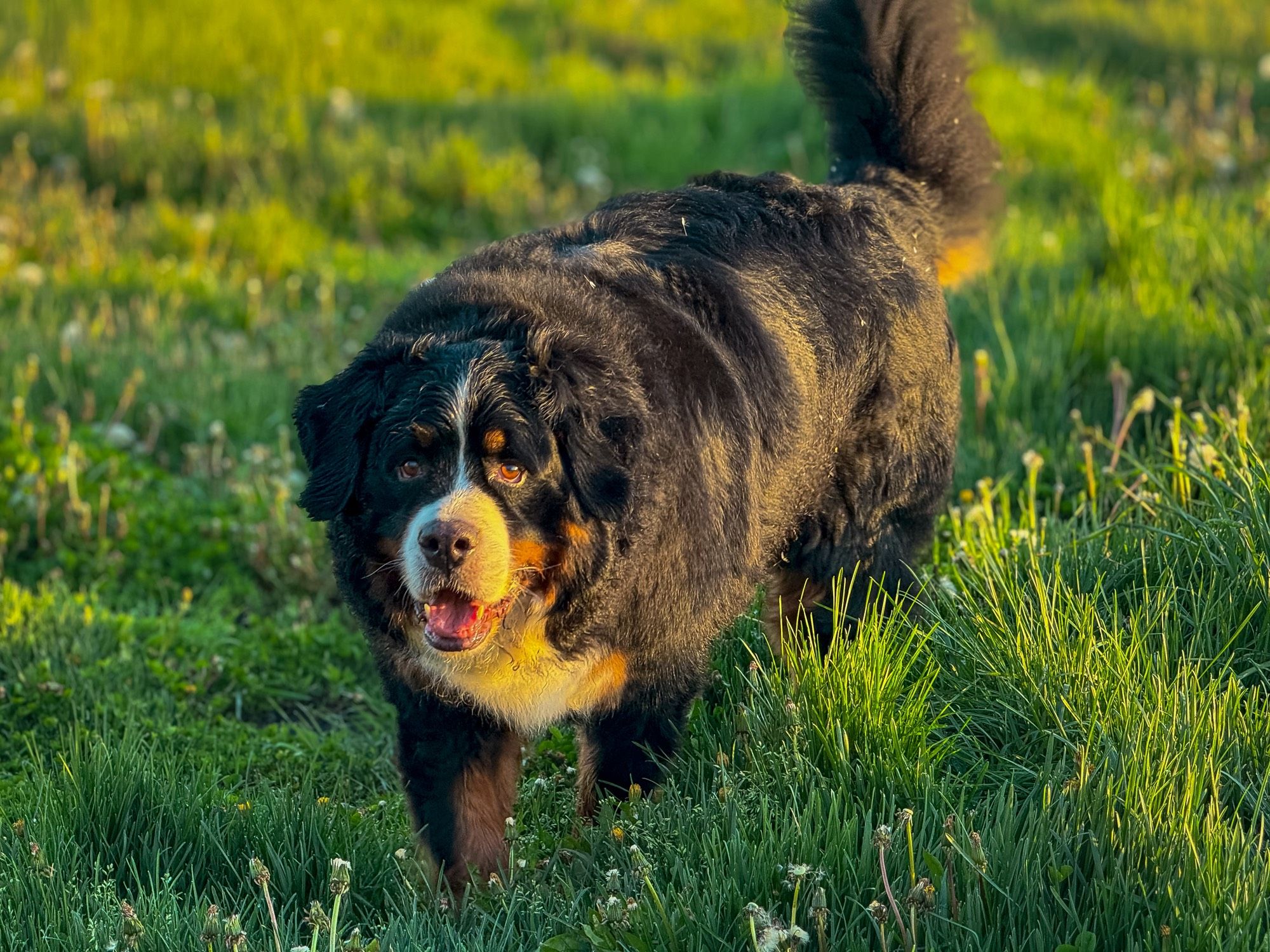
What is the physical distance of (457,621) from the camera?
3.16 metres

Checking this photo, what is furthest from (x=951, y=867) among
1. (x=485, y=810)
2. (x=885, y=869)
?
(x=485, y=810)

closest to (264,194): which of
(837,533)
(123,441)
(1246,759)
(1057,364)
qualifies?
(123,441)

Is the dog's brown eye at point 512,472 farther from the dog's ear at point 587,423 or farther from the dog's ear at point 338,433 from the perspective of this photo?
the dog's ear at point 338,433

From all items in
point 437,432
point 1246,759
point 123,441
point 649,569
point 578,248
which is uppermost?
point 578,248

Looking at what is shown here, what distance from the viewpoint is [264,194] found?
8773 mm

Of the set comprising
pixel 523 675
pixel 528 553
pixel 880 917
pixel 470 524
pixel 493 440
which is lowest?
pixel 880 917

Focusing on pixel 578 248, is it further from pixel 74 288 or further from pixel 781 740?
pixel 74 288

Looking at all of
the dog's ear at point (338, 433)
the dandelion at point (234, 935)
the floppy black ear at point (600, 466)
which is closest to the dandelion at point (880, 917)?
the floppy black ear at point (600, 466)

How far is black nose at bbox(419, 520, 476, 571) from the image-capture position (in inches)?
117

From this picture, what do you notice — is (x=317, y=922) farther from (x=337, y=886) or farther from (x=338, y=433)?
(x=338, y=433)

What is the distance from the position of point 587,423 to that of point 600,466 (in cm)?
9

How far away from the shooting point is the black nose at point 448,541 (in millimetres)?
2965

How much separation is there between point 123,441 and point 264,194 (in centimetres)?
324

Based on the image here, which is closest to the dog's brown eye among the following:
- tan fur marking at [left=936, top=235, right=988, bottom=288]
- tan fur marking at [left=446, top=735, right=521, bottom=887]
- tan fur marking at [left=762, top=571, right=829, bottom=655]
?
tan fur marking at [left=446, top=735, right=521, bottom=887]
